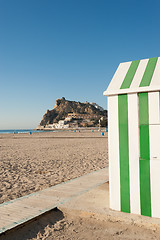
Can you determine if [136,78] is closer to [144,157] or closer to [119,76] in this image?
[119,76]

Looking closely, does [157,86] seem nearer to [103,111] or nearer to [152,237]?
[152,237]

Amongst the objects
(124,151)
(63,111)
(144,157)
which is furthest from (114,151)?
(63,111)

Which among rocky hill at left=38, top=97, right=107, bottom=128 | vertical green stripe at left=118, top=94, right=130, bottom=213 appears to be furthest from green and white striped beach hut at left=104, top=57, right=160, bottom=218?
rocky hill at left=38, top=97, right=107, bottom=128

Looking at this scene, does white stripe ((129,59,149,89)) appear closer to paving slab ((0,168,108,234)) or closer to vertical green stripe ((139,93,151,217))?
vertical green stripe ((139,93,151,217))

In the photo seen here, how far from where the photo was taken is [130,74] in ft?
12.5

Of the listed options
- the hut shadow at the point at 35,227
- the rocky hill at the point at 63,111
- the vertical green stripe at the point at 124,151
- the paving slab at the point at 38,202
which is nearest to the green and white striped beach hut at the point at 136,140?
the vertical green stripe at the point at 124,151

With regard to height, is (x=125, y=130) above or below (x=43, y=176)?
above

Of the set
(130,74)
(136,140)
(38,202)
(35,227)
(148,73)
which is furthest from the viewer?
(38,202)

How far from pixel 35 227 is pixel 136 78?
2.79 metres

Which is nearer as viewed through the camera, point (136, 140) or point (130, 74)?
point (136, 140)

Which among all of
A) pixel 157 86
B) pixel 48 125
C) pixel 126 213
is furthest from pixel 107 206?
pixel 48 125

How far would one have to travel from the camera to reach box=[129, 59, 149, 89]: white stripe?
3.55m

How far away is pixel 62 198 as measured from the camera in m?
4.46

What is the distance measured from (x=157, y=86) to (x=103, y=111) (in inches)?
7021
